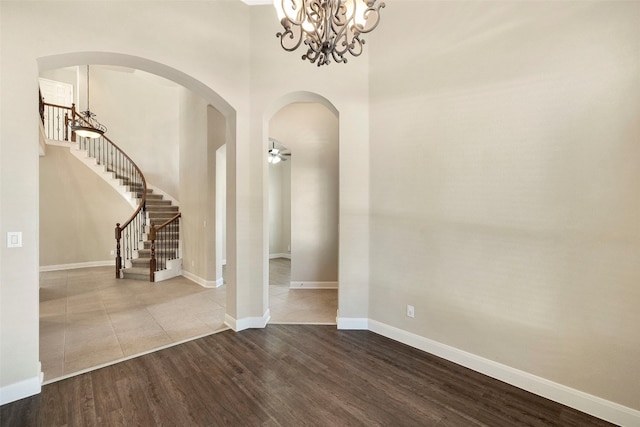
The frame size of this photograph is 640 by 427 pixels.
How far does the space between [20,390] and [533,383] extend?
4238mm

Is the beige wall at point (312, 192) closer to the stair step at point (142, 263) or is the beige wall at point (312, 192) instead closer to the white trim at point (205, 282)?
the white trim at point (205, 282)

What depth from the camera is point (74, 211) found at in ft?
24.6

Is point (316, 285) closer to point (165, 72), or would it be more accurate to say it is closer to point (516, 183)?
point (516, 183)

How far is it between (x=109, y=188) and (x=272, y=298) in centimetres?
652

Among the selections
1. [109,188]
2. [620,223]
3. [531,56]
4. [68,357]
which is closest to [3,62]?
[68,357]

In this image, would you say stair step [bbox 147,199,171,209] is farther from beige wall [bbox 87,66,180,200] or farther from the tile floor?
the tile floor

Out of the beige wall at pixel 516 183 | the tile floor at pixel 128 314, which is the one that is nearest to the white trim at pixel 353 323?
the tile floor at pixel 128 314

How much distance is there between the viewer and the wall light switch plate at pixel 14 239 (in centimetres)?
220

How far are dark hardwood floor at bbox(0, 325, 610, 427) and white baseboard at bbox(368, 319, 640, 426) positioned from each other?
8 cm

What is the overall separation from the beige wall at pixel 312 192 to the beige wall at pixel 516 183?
213 cm

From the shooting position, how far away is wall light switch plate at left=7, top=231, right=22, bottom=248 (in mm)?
2199

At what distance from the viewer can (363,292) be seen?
11.6ft

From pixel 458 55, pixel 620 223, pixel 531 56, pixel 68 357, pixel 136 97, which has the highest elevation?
pixel 136 97

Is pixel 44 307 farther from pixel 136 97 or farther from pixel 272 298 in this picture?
pixel 136 97
